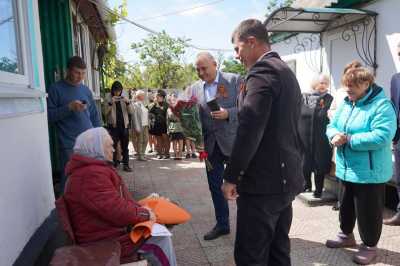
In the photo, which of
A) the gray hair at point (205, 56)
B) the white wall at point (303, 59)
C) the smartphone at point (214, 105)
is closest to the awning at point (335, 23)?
the white wall at point (303, 59)

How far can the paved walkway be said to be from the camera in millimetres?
3139

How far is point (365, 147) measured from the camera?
9.19 ft

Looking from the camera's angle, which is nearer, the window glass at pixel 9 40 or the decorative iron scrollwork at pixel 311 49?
the window glass at pixel 9 40

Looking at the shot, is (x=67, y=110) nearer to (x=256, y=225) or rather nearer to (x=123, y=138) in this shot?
(x=256, y=225)

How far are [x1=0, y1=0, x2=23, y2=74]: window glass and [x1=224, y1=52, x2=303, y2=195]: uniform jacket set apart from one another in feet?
4.77

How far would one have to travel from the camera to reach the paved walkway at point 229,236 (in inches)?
124

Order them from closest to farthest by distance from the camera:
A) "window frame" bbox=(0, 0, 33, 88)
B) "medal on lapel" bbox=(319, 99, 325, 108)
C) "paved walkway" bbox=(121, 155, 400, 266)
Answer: "window frame" bbox=(0, 0, 33, 88) < "paved walkway" bbox=(121, 155, 400, 266) < "medal on lapel" bbox=(319, 99, 325, 108)

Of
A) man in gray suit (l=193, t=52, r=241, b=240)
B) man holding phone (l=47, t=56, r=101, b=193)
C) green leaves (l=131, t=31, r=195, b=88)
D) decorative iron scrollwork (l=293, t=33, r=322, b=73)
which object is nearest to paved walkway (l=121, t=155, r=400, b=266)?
man in gray suit (l=193, t=52, r=241, b=240)

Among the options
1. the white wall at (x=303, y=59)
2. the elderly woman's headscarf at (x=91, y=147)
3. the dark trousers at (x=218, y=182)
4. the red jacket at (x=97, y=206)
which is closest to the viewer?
the red jacket at (x=97, y=206)

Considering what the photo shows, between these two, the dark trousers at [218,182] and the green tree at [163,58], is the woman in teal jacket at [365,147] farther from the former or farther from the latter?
the green tree at [163,58]

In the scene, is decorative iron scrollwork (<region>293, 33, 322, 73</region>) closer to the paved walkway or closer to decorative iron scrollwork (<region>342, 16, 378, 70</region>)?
decorative iron scrollwork (<region>342, 16, 378, 70</region>)

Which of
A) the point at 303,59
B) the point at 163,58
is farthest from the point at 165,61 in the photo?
the point at 303,59

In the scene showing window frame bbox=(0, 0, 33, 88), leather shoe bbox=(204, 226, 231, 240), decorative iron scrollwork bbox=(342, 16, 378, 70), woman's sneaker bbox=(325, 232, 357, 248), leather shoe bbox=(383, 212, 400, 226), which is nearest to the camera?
window frame bbox=(0, 0, 33, 88)

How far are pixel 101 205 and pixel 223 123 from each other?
1.60 m
